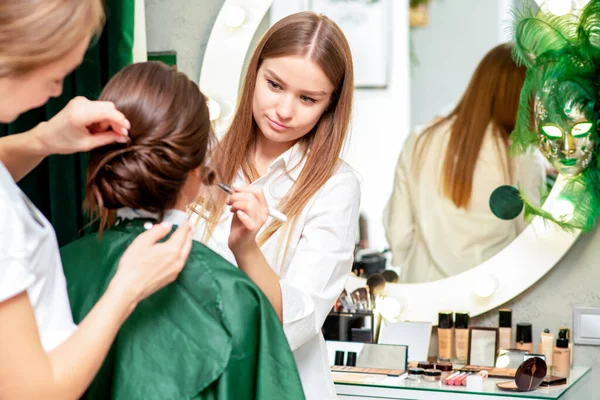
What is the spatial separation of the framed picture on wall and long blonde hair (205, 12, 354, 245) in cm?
68

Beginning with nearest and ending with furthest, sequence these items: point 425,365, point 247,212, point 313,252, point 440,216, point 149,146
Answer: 1. point 149,146
2. point 247,212
3. point 313,252
4. point 425,365
5. point 440,216

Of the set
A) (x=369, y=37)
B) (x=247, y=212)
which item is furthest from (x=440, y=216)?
(x=247, y=212)

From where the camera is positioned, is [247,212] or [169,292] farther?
[247,212]

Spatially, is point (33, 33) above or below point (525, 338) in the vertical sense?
above

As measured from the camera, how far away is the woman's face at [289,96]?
1.43 meters

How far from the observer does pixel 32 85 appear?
2.88 ft

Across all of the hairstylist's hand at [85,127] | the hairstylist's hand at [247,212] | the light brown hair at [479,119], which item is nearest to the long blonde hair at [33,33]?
the hairstylist's hand at [85,127]

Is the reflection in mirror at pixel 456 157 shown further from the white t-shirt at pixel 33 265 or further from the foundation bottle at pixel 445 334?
the white t-shirt at pixel 33 265

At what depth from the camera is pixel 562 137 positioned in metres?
1.88

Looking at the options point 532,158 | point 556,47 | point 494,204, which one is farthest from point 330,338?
point 556,47

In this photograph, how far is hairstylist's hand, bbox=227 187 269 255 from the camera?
3.62 ft

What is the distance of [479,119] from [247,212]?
1.13 m

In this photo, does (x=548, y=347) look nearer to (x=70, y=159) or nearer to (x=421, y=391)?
(x=421, y=391)

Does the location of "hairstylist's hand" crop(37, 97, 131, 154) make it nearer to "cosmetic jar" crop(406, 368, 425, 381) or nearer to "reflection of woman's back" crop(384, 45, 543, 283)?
"cosmetic jar" crop(406, 368, 425, 381)
